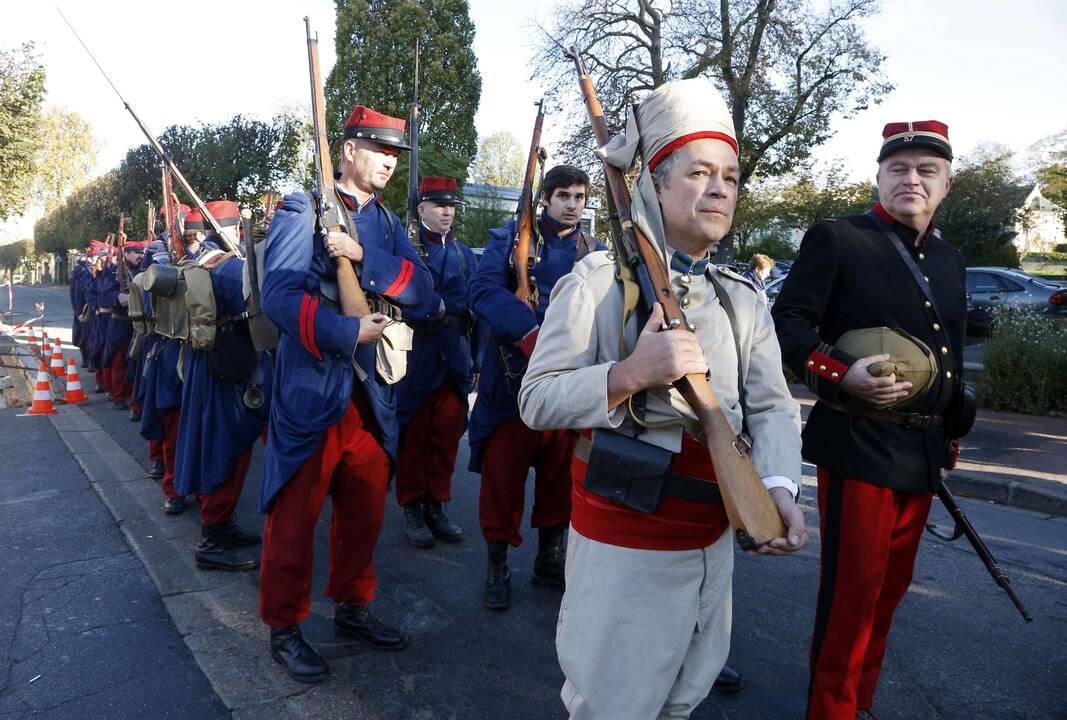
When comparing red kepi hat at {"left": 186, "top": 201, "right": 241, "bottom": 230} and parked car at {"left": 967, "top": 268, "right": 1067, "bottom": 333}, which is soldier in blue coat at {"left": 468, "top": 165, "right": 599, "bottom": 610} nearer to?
red kepi hat at {"left": 186, "top": 201, "right": 241, "bottom": 230}

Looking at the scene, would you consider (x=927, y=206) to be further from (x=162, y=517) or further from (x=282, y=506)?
(x=162, y=517)

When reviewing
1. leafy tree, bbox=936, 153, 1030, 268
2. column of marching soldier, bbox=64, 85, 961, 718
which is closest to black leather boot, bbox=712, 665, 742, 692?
column of marching soldier, bbox=64, 85, 961, 718

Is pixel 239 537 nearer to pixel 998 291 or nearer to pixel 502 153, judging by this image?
pixel 998 291

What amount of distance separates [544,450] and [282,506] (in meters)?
1.43

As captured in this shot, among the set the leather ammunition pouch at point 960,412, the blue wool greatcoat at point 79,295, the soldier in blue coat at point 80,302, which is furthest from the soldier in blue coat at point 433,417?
the blue wool greatcoat at point 79,295

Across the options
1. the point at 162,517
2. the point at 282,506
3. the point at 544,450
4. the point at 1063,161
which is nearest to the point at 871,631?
the point at 544,450

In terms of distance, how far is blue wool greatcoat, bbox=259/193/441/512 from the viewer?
2.88m

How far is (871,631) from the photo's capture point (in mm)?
2689

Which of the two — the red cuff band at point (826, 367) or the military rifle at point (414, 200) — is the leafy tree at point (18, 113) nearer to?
the military rifle at point (414, 200)

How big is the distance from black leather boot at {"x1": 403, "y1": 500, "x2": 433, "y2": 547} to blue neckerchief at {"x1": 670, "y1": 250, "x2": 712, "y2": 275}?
319cm

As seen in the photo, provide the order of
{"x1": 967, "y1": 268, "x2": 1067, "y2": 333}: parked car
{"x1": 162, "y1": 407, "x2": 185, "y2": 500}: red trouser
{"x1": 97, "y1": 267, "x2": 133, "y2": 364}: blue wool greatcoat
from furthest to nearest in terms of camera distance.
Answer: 1. {"x1": 967, "y1": 268, "x2": 1067, "y2": 333}: parked car
2. {"x1": 97, "y1": 267, "x2": 133, "y2": 364}: blue wool greatcoat
3. {"x1": 162, "y1": 407, "x2": 185, "y2": 500}: red trouser

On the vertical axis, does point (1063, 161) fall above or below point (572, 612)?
above

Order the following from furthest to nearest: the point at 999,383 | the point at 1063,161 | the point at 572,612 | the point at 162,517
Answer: the point at 1063,161, the point at 999,383, the point at 162,517, the point at 572,612

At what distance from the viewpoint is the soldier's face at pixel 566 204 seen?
395cm
